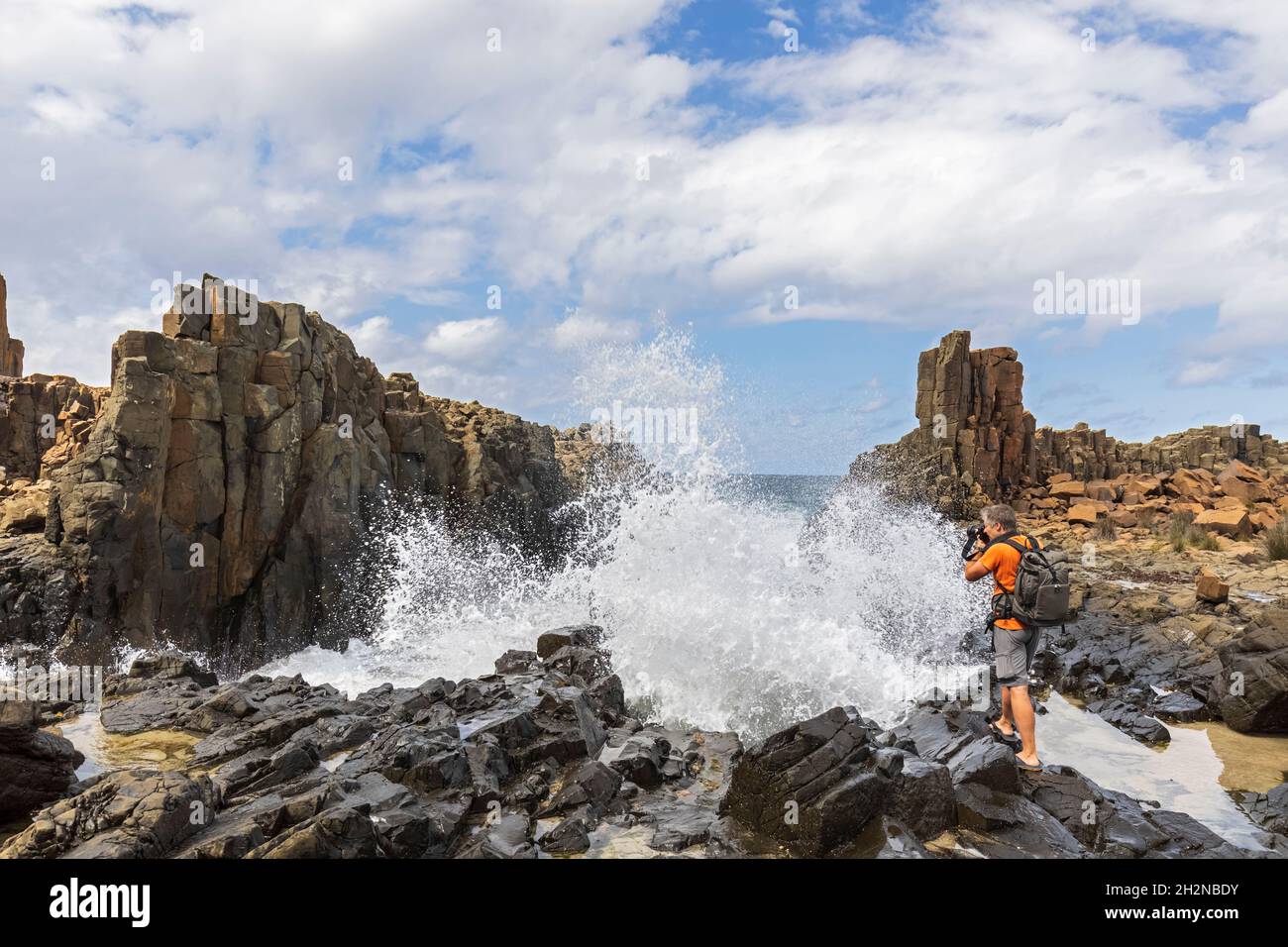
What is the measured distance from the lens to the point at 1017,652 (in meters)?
6.29

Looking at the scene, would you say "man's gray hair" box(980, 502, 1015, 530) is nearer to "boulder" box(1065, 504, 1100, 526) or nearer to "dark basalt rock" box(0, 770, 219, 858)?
"dark basalt rock" box(0, 770, 219, 858)

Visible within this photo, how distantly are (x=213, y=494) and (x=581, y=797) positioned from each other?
1509 centimetres

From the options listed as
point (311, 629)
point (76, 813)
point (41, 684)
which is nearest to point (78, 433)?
point (311, 629)

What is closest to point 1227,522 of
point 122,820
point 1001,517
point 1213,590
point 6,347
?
point 1213,590

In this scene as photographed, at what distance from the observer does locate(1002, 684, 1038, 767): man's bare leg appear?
236 inches

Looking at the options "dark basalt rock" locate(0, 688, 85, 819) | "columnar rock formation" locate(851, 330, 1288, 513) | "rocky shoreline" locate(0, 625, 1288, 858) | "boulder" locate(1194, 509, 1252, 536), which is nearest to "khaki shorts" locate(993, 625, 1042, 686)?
"rocky shoreline" locate(0, 625, 1288, 858)

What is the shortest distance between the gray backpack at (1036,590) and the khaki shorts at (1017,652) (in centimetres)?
13

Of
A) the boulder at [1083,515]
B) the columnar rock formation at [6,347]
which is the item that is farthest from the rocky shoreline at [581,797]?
the columnar rock formation at [6,347]

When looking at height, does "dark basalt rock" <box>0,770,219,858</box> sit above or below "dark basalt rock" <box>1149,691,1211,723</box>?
above

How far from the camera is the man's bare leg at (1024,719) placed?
236 inches

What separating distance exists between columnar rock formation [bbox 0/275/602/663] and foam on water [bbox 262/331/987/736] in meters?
1.95

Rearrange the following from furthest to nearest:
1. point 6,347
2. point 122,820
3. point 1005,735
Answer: point 6,347 < point 1005,735 < point 122,820

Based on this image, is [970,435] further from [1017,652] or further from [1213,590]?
[1017,652]
